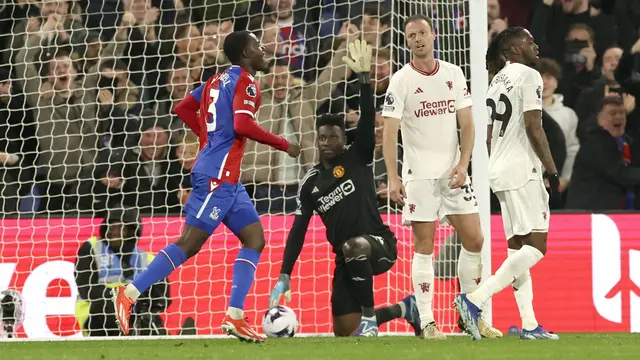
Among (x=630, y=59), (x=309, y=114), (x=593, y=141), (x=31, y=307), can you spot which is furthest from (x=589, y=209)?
(x=31, y=307)

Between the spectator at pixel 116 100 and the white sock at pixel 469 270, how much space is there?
398cm

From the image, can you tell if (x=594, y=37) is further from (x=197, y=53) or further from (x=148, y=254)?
(x=148, y=254)

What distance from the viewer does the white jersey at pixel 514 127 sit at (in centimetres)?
668

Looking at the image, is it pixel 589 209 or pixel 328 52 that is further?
pixel 328 52

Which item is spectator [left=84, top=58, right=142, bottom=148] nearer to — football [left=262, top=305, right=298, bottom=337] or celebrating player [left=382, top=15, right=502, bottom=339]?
football [left=262, top=305, right=298, bottom=337]

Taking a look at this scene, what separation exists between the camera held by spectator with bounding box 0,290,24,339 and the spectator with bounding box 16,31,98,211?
994mm

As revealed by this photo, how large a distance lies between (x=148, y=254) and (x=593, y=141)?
3851 mm

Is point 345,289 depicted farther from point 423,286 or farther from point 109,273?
point 109,273

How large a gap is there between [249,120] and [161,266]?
3.25 feet

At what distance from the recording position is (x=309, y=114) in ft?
32.0

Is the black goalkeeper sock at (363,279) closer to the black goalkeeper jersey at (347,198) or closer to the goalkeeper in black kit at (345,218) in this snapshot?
the goalkeeper in black kit at (345,218)

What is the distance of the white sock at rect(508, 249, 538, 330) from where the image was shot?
265 inches

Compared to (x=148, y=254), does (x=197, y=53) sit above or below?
above

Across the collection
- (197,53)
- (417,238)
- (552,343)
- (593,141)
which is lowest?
(552,343)
